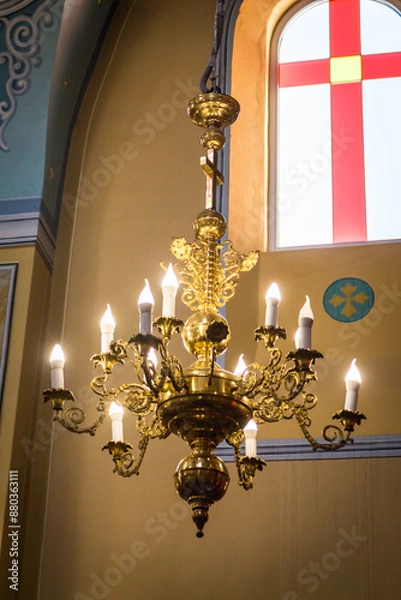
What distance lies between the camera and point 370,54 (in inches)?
303

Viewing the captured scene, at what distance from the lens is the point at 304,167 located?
24.6 ft

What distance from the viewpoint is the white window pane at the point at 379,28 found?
7.72m

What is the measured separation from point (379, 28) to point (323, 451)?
115 inches

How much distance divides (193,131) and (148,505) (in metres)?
2.31

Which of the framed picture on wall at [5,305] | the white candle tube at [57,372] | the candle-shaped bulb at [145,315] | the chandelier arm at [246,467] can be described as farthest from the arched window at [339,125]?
the candle-shaped bulb at [145,315]

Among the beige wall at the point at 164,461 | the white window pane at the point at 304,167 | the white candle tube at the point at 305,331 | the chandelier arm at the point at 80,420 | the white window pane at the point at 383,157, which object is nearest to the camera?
the white candle tube at the point at 305,331

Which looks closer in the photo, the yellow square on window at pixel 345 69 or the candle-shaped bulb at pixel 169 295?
the candle-shaped bulb at pixel 169 295

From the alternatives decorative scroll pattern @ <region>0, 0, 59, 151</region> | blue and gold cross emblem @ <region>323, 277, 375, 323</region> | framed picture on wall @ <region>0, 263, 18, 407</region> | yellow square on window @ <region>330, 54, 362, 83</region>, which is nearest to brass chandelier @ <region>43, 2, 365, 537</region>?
framed picture on wall @ <region>0, 263, 18, 407</region>

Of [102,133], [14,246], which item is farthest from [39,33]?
[14,246]

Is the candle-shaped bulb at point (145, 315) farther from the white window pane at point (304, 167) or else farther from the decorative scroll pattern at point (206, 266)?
the white window pane at point (304, 167)

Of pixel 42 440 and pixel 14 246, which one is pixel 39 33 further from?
pixel 42 440

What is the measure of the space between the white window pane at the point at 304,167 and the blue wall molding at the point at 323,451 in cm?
138

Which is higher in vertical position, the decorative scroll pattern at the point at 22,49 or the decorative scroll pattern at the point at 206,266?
the decorative scroll pattern at the point at 22,49

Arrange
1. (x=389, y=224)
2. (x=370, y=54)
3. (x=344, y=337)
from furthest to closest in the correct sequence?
(x=370, y=54)
(x=389, y=224)
(x=344, y=337)
